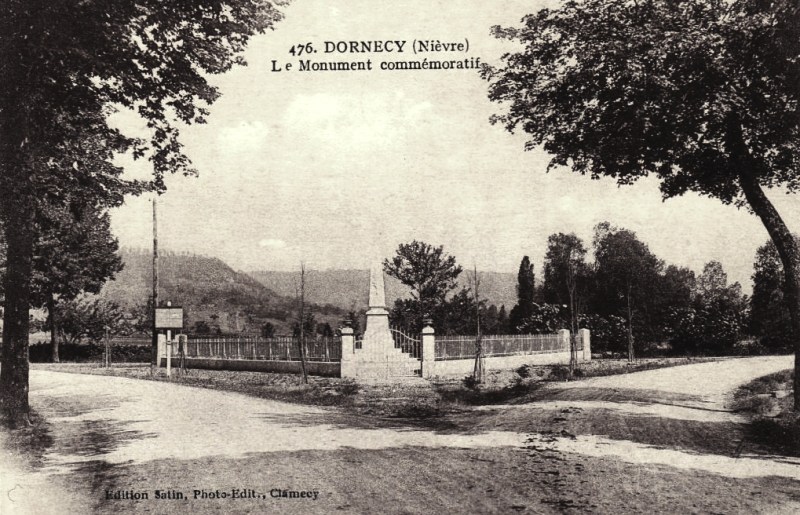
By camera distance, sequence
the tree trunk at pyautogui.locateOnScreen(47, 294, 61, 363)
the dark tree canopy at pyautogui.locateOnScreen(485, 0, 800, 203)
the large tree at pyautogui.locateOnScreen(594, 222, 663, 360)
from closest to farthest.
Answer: the dark tree canopy at pyautogui.locateOnScreen(485, 0, 800, 203) < the tree trunk at pyautogui.locateOnScreen(47, 294, 61, 363) < the large tree at pyautogui.locateOnScreen(594, 222, 663, 360)

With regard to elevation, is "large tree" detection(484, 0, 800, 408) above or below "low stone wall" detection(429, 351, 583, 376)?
above

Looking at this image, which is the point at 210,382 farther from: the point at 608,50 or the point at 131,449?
the point at 608,50

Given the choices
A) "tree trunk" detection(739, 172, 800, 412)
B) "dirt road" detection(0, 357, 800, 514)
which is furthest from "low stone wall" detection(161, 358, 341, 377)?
"tree trunk" detection(739, 172, 800, 412)

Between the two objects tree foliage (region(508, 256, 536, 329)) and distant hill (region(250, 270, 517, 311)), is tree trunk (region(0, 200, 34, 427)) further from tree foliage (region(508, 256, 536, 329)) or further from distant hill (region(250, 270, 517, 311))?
tree foliage (region(508, 256, 536, 329))

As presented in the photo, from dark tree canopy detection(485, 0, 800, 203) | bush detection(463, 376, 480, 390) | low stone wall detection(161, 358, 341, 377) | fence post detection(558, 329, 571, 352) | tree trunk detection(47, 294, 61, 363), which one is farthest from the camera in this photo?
tree trunk detection(47, 294, 61, 363)

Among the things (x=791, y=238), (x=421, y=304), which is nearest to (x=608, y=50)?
(x=791, y=238)

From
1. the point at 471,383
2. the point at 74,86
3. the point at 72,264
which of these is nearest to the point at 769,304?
→ the point at 471,383

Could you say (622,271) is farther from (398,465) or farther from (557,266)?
(398,465)
